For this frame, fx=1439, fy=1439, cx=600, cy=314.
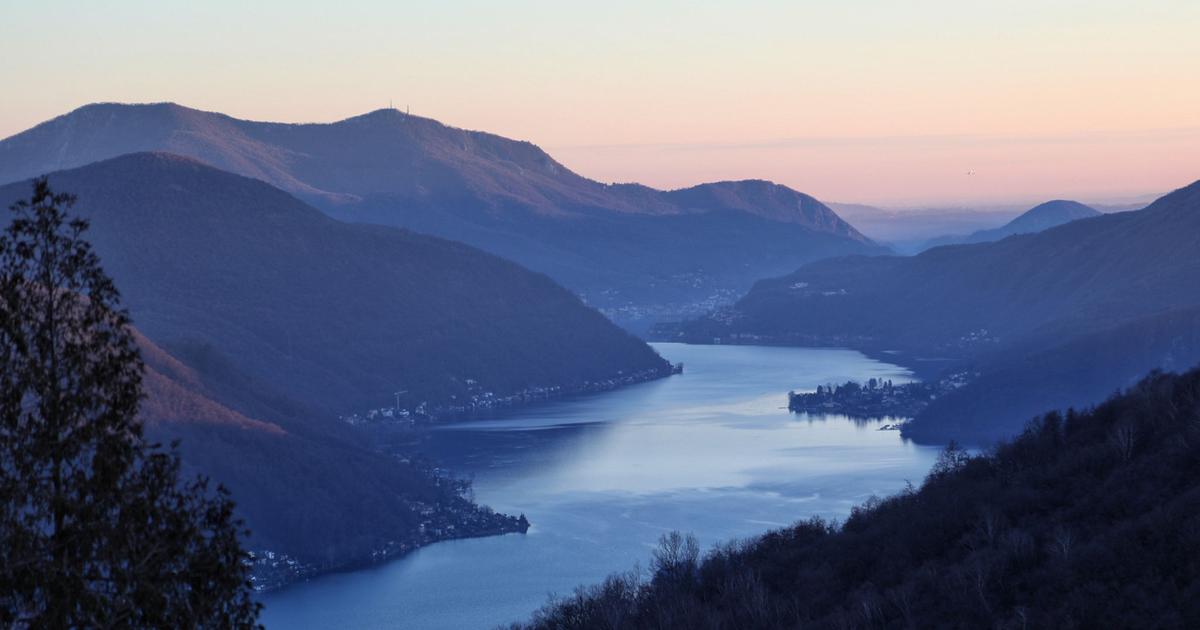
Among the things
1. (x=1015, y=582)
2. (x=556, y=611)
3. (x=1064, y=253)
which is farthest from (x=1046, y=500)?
(x=1064, y=253)

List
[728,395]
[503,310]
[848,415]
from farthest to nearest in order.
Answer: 1. [503,310]
2. [728,395]
3. [848,415]

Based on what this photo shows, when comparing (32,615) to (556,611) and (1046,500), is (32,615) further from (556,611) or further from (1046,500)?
(556,611)

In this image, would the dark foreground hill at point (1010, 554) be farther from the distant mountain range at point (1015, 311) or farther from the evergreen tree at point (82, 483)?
the distant mountain range at point (1015, 311)

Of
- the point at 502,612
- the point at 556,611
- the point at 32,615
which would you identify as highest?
the point at 32,615

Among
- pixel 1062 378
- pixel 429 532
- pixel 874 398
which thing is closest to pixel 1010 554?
pixel 429 532

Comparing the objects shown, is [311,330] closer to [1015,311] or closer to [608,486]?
[608,486]

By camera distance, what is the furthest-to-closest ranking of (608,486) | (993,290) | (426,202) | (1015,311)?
(426,202), (993,290), (1015,311), (608,486)
